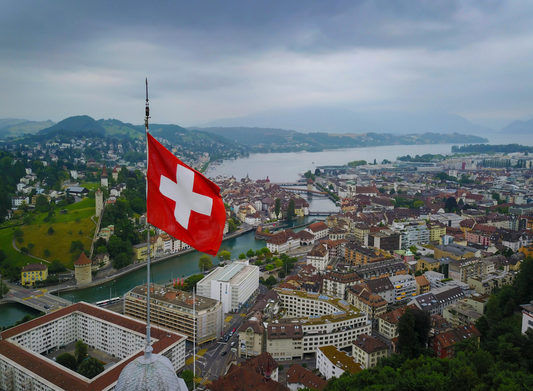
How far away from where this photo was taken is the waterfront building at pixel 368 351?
6.23m

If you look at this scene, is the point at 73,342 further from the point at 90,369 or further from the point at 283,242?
the point at 283,242

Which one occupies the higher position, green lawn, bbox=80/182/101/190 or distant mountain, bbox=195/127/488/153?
distant mountain, bbox=195/127/488/153

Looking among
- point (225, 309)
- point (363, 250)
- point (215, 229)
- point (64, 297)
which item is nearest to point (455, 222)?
point (363, 250)

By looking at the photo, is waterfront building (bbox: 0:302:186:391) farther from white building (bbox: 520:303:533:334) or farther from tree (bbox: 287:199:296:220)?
tree (bbox: 287:199:296:220)

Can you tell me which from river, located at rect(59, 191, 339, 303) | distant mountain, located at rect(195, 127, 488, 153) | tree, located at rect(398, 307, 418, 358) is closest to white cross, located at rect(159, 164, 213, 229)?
tree, located at rect(398, 307, 418, 358)

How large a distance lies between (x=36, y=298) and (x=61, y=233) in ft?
12.5

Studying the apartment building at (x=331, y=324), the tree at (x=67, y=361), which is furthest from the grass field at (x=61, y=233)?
the apartment building at (x=331, y=324)

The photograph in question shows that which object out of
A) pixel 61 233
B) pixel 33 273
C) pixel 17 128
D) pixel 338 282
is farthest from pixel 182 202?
pixel 17 128

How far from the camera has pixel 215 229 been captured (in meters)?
2.03

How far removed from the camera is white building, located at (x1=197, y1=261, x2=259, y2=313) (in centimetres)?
848

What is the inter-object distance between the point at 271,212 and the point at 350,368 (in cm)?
1384

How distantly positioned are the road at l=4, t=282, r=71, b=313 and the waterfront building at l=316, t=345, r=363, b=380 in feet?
18.5

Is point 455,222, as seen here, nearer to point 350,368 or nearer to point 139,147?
point 350,368

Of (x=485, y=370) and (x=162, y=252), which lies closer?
(x=485, y=370)
